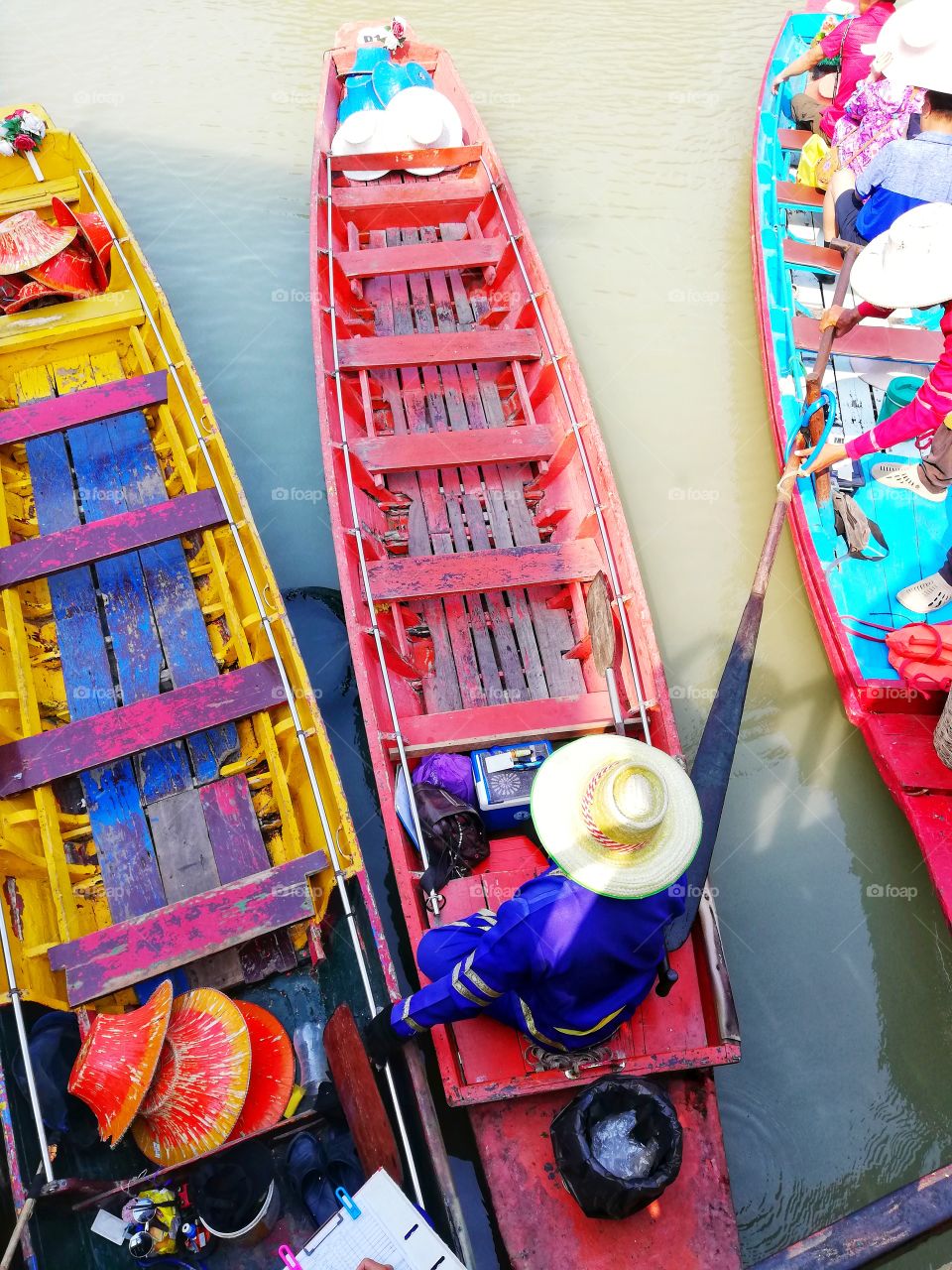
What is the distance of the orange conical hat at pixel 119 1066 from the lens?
3.02m

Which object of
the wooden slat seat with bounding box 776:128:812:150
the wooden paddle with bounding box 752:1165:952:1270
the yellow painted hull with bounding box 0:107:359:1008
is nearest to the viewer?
the wooden paddle with bounding box 752:1165:952:1270

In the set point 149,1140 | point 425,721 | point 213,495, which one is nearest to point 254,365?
point 213,495

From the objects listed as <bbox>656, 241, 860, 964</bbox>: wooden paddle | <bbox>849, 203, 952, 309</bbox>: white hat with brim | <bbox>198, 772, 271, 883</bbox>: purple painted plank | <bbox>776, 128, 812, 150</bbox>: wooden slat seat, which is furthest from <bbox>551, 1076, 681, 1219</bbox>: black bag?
<bbox>776, 128, 812, 150</bbox>: wooden slat seat

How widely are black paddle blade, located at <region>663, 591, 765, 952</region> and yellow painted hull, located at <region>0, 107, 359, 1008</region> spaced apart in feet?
4.74

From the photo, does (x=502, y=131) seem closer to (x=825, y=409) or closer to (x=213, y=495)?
(x=825, y=409)

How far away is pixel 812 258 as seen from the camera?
260 inches

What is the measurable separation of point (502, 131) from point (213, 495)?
6464 mm

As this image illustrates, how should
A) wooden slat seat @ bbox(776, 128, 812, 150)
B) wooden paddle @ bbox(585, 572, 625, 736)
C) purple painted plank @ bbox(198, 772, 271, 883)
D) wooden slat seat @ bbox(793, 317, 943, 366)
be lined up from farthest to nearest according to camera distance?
wooden slat seat @ bbox(776, 128, 812, 150) → wooden slat seat @ bbox(793, 317, 943, 366) → wooden paddle @ bbox(585, 572, 625, 736) → purple painted plank @ bbox(198, 772, 271, 883)

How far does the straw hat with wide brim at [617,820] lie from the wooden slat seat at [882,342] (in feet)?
14.6

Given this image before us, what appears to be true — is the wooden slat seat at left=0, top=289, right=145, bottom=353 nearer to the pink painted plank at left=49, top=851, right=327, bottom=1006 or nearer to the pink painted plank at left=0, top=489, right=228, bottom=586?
the pink painted plank at left=0, top=489, right=228, bottom=586

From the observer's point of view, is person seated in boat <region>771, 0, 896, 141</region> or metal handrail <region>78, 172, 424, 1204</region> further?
person seated in boat <region>771, 0, 896, 141</region>

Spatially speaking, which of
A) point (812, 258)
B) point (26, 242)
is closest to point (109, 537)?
point (26, 242)

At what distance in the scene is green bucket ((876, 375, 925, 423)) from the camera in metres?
5.81

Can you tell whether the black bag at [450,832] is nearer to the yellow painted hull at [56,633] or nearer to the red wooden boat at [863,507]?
the yellow painted hull at [56,633]
